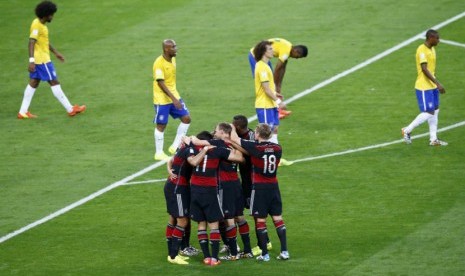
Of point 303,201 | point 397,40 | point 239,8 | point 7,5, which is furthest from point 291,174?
point 7,5

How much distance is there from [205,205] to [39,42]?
30.6ft

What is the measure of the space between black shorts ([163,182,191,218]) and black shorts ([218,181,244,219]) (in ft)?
1.67

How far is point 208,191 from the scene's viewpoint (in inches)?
640

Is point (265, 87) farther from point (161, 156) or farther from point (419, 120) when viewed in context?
point (419, 120)

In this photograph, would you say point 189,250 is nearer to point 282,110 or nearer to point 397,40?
point 282,110

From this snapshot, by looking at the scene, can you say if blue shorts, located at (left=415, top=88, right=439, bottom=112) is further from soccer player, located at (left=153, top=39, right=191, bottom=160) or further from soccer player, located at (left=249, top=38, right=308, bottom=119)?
soccer player, located at (left=153, top=39, right=191, bottom=160)

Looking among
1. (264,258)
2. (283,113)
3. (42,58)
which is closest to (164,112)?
(283,113)

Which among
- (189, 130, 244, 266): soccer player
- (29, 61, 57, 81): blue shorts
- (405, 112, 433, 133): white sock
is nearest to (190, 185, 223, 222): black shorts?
(189, 130, 244, 266): soccer player

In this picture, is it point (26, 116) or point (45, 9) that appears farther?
point (26, 116)

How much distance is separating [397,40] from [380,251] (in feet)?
40.6

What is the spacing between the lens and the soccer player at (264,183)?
53.6 ft

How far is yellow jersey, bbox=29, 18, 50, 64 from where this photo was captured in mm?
24111

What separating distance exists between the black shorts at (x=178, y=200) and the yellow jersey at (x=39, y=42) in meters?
8.64

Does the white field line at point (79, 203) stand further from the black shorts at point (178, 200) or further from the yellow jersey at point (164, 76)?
the black shorts at point (178, 200)
